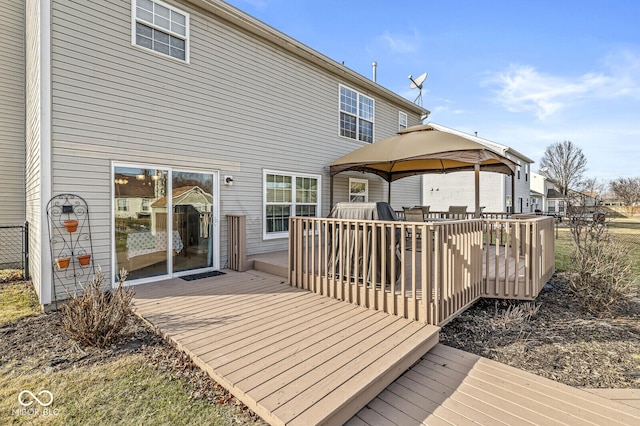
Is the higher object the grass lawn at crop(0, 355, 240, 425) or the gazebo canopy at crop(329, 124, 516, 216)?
the gazebo canopy at crop(329, 124, 516, 216)

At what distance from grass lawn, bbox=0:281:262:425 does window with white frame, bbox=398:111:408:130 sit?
10811 millimetres

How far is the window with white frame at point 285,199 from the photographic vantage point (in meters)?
7.41

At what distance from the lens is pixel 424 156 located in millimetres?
6711

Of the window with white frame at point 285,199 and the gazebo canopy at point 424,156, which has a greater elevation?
the gazebo canopy at point 424,156

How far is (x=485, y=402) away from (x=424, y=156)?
5.16 m

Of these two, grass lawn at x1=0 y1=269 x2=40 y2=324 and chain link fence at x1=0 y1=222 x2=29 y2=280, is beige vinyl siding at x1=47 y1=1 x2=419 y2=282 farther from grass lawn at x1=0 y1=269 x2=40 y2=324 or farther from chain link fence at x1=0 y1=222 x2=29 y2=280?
chain link fence at x1=0 y1=222 x2=29 y2=280

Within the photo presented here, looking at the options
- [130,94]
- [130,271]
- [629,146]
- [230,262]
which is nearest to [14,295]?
[130,271]

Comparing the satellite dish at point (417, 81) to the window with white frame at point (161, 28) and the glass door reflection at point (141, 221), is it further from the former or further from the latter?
the glass door reflection at point (141, 221)

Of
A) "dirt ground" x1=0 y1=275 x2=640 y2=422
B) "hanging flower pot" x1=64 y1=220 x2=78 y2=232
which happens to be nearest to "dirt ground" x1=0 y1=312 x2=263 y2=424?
"dirt ground" x1=0 y1=275 x2=640 y2=422

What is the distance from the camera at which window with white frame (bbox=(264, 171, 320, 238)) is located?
7406 millimetres

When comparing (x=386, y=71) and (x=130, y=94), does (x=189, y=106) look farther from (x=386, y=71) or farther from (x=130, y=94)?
(x=386, y=71)

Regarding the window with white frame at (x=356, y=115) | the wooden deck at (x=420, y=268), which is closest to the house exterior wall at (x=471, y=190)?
the window with white frame at (x=356, y=115)

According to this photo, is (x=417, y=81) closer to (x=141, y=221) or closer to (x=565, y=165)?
(x=141, y=221)

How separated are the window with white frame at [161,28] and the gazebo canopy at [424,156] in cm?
441
